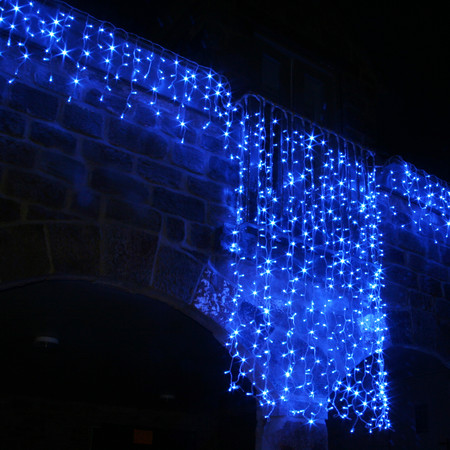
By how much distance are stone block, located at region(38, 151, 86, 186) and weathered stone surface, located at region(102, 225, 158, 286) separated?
377 millimetres

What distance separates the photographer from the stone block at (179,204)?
3830 millimetres

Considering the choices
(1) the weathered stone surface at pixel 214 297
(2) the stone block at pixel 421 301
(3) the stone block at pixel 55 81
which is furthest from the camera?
(2) the stone block at pixel 421 301

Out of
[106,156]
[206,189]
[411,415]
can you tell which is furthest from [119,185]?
[411,415]

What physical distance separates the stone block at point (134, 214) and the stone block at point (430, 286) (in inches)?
113

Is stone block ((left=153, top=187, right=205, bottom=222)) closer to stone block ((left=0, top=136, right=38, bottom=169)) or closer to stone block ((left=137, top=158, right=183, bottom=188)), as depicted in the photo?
stone block ((left=137, top=158, right=183, bottom=188))

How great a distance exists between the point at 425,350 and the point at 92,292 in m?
3.07

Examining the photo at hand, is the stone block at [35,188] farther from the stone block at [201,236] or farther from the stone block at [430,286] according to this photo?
the stone block at [430,286]

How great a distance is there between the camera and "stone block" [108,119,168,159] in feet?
12.4

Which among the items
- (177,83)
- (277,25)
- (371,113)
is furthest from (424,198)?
(177,83)

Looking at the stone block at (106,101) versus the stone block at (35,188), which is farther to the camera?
the stone block at (106,101)

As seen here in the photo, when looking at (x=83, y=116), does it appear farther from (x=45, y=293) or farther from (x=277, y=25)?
(x=277, y=25)

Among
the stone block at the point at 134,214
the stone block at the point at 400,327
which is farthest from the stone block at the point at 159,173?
the stone block at the point at 400,327

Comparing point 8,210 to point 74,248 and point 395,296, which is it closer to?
point 74,248

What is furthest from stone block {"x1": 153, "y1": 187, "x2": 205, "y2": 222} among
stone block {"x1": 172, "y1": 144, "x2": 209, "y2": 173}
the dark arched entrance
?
the dark arched entrance
